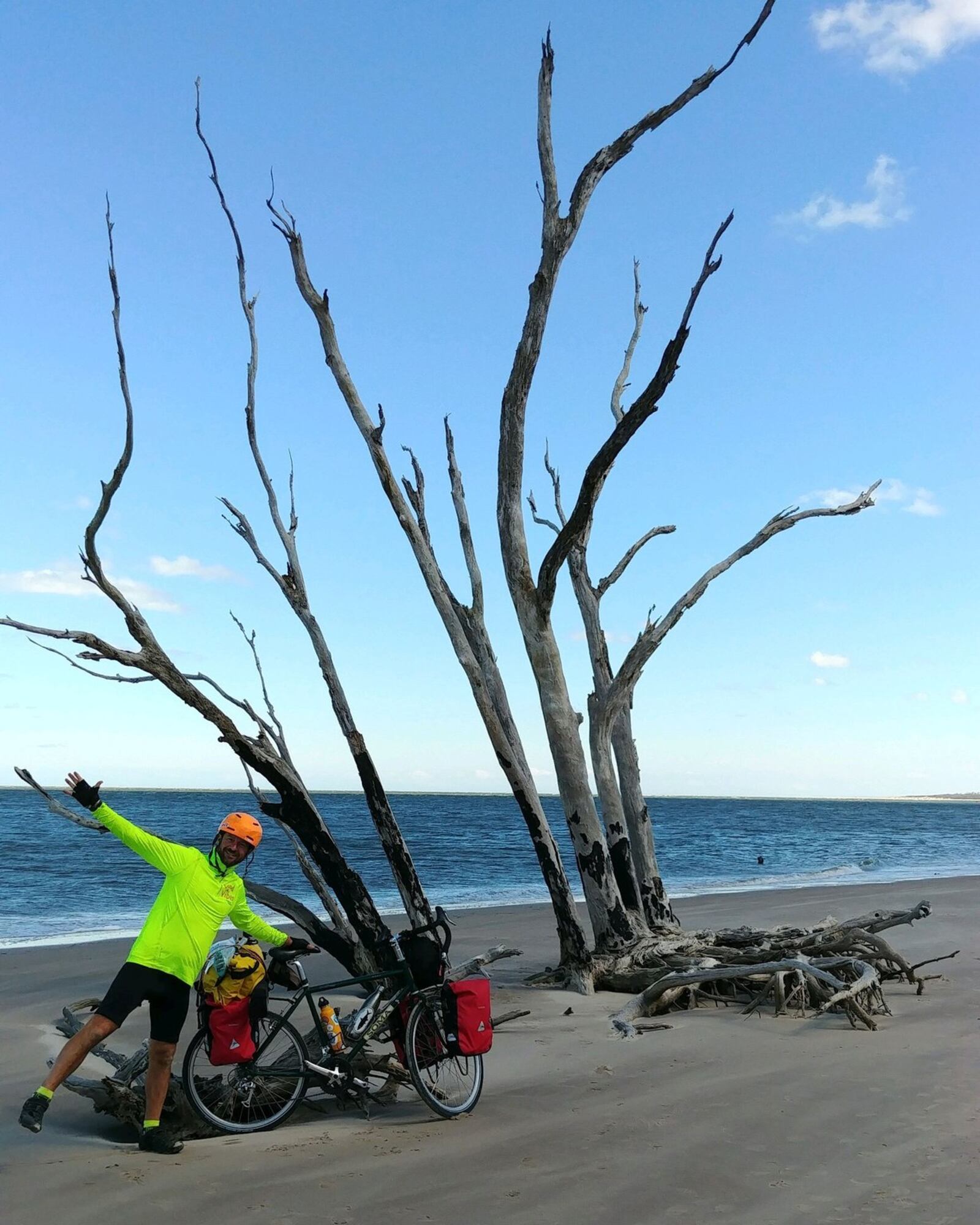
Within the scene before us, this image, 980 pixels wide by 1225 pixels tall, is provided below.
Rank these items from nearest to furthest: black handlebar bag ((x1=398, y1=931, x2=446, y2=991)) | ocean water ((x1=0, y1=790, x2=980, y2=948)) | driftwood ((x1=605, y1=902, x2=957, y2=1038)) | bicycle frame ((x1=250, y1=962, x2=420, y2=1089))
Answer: bicycle frame ((x1=250, y1=962, x2=420, y2=1089)), black handlebar bag ((x1=398, y1=931, x2=446, y2=991)), driftwood ((x1=605, y1=902, x2=957, y2=1038)), ocean water ((x1=0, y1=790, x2=980, y2=948))

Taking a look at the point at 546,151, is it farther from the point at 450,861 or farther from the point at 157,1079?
the point at 450,861

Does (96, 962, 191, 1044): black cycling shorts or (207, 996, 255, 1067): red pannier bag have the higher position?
(96, 962, 191, 1044): black cycling shorts

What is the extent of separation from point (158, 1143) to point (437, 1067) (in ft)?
4.63

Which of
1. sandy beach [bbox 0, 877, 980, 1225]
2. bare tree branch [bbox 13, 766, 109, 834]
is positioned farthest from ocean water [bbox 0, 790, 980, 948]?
sandy beach [bbox 0, 877, 980, 1225]

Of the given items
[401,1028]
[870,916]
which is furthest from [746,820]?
[401,1028]

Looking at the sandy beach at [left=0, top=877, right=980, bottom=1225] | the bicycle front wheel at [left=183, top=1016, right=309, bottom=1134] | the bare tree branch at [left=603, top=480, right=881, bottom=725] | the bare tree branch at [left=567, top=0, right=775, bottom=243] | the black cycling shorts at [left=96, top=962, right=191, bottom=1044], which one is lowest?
the sandy beach at [left=0, top=877, right=980, bottom=1225]

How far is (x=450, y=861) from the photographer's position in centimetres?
3488

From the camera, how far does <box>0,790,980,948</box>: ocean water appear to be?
65.7ft

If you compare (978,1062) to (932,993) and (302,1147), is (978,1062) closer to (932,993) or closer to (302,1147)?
(932,993)

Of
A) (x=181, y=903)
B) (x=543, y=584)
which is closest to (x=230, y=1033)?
(x=181, y=903)

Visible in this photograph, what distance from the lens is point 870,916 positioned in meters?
9.89

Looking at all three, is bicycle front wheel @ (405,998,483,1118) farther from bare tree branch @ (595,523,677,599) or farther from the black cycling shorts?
bare tree branch @ (595,523,677,599)

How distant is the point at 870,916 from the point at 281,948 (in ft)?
22.5

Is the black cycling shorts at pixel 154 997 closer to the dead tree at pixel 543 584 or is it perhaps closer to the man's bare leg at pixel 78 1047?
the man's bare leg at pixel 78 1047
